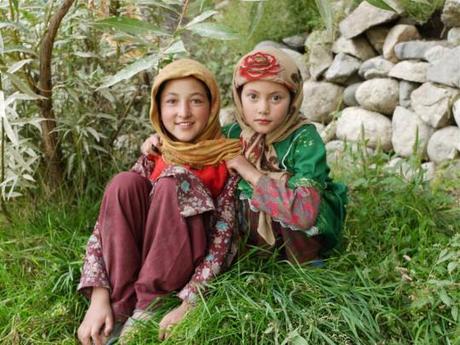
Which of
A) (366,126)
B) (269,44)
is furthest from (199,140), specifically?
(269,44)

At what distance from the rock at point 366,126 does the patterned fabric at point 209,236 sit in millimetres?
1926

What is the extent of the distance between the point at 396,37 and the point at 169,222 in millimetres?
2527

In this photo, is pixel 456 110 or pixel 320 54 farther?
pixel 320 54

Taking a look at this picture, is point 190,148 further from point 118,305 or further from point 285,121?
point 118,305

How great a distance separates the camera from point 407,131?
154 inches

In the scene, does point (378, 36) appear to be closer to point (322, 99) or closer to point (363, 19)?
point (363, 19)

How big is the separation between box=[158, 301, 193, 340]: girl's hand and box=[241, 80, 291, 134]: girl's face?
0.65 m

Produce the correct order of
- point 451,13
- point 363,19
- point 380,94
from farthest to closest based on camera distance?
point 363,19 < point 380,94 < point 451,13

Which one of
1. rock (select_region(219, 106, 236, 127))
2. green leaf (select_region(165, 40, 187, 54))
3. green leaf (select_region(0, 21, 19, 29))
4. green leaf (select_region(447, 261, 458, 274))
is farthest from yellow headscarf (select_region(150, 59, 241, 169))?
rock (select_region(219, 106, 236, 127))

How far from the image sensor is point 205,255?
223 centimetres

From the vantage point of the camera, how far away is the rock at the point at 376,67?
4.13 m

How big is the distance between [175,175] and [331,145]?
2.22 meters

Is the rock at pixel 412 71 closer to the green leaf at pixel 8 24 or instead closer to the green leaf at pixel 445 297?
the green leaf at pixel 445 297

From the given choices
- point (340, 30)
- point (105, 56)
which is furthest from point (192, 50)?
point (105, 56)
